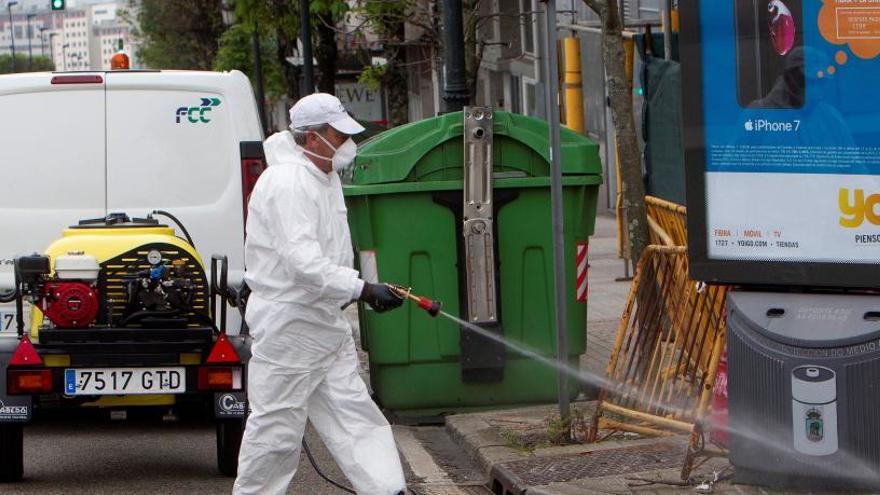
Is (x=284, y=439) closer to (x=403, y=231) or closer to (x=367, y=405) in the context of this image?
(x=367, y=405)

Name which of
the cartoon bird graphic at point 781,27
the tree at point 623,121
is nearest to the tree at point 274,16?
the tree at point 623,121

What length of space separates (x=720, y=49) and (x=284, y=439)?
242cm

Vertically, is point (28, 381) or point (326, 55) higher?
point (326, 55)

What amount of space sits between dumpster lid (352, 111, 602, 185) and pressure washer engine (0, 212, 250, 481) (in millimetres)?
1716

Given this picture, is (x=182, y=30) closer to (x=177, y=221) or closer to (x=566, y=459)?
(x=177, y=221)

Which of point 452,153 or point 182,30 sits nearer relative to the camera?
point 452,153

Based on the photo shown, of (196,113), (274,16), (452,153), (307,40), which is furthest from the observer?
(274,16)

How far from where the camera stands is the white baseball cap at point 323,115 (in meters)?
6.08

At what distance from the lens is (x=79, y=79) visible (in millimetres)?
8914

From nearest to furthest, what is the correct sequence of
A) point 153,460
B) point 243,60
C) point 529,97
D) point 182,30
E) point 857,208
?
1. point 857,208
2. point 153,460
3. point 529,97
4. point 243,60
5. point 182,30

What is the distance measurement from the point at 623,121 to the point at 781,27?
3.77 m

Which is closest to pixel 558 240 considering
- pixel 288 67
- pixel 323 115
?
pixel 323 115

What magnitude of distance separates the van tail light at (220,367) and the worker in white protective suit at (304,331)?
4.83 ft

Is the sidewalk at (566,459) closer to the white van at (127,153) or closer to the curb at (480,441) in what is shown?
the curb at (480,441)
